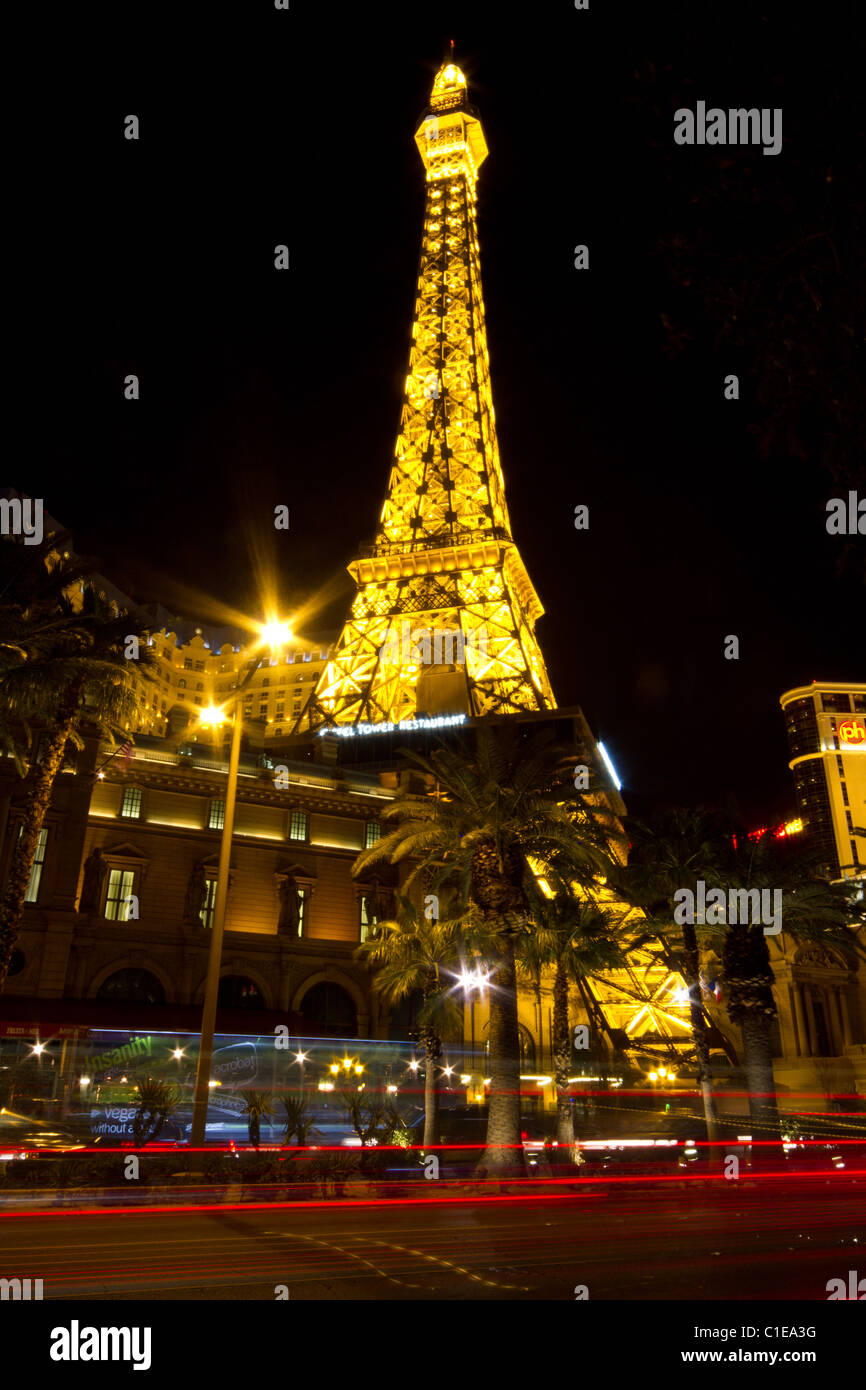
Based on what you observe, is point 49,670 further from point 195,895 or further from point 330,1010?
point 330,1010

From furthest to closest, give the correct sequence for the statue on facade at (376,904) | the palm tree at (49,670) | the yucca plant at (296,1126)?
the statue on facade at (376,904)
the yucca plant at (296,1126)
the palm tree at (49,670)

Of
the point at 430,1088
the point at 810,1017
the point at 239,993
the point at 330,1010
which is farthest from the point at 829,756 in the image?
the point at 430,1088

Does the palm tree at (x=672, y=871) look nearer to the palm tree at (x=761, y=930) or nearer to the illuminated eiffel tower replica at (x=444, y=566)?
the palm tree at (x=761, y=930)


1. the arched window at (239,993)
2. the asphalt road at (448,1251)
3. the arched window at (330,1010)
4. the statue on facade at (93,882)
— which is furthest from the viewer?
the arched window at (330,1010)

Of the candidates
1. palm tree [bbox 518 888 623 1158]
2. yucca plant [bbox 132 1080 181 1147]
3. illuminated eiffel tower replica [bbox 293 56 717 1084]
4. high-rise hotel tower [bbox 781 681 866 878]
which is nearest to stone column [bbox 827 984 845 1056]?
illuminated eiffel tower replica [bbox 293 56 717 1084]

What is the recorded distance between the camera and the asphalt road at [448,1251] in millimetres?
9406

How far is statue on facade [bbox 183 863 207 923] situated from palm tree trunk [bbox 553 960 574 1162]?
1912cm

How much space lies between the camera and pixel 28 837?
21.8 meters

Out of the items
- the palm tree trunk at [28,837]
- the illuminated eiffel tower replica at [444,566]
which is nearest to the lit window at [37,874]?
the palm tree trunk at [28,837]

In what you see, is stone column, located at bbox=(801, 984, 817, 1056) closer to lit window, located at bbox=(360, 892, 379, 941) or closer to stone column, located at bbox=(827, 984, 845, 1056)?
stone column, located at bbox=(827, 984, 845, 1056)

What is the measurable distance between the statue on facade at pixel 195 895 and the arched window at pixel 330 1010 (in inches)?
261

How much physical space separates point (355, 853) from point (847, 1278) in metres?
39.1

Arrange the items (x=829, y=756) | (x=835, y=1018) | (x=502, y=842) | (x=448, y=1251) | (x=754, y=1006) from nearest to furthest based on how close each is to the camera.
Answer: (x=448, y=1251)
(x=502, y=842)
(x=754, y=1006)
(x=835, y=1018)
(x=829, y=756)

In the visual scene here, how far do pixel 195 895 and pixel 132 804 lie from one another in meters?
5.02
